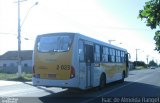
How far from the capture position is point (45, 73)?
1842cm

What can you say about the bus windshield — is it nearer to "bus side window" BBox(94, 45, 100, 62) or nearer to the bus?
the bus

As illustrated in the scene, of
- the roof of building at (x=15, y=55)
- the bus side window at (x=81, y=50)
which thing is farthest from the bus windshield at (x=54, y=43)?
the roof of building at (x=15, y=55)

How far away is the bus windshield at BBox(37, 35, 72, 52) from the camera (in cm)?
1840

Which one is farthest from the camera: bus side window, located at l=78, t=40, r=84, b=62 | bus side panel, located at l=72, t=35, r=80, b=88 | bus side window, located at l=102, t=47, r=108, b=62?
bus side window, located at l=102, t=47, r=108, b=62

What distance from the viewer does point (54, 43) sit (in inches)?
738

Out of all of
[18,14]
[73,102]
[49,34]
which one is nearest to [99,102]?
[73,102]

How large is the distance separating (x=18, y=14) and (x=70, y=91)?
21.9 metres

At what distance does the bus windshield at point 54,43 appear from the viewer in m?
18.4

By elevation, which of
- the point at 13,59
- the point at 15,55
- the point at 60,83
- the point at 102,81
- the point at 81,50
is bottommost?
the point at 102,81

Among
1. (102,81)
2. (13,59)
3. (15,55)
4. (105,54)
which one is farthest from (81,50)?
(15,55)

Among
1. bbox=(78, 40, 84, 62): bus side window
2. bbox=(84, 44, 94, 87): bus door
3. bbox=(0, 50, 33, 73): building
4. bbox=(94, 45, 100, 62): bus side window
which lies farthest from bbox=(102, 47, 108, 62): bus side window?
bbox=(0, 50, 33, 73): building

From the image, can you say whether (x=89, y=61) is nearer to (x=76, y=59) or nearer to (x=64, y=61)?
(x=76, y=59)

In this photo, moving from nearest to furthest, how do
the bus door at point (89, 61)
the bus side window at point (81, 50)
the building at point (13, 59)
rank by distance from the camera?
the bus side window at point (81, 50) → the bus door at point (89, 61) → the building at point (13, 59)

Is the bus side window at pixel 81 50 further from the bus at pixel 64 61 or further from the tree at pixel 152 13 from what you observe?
the tree at pixel 152 13
